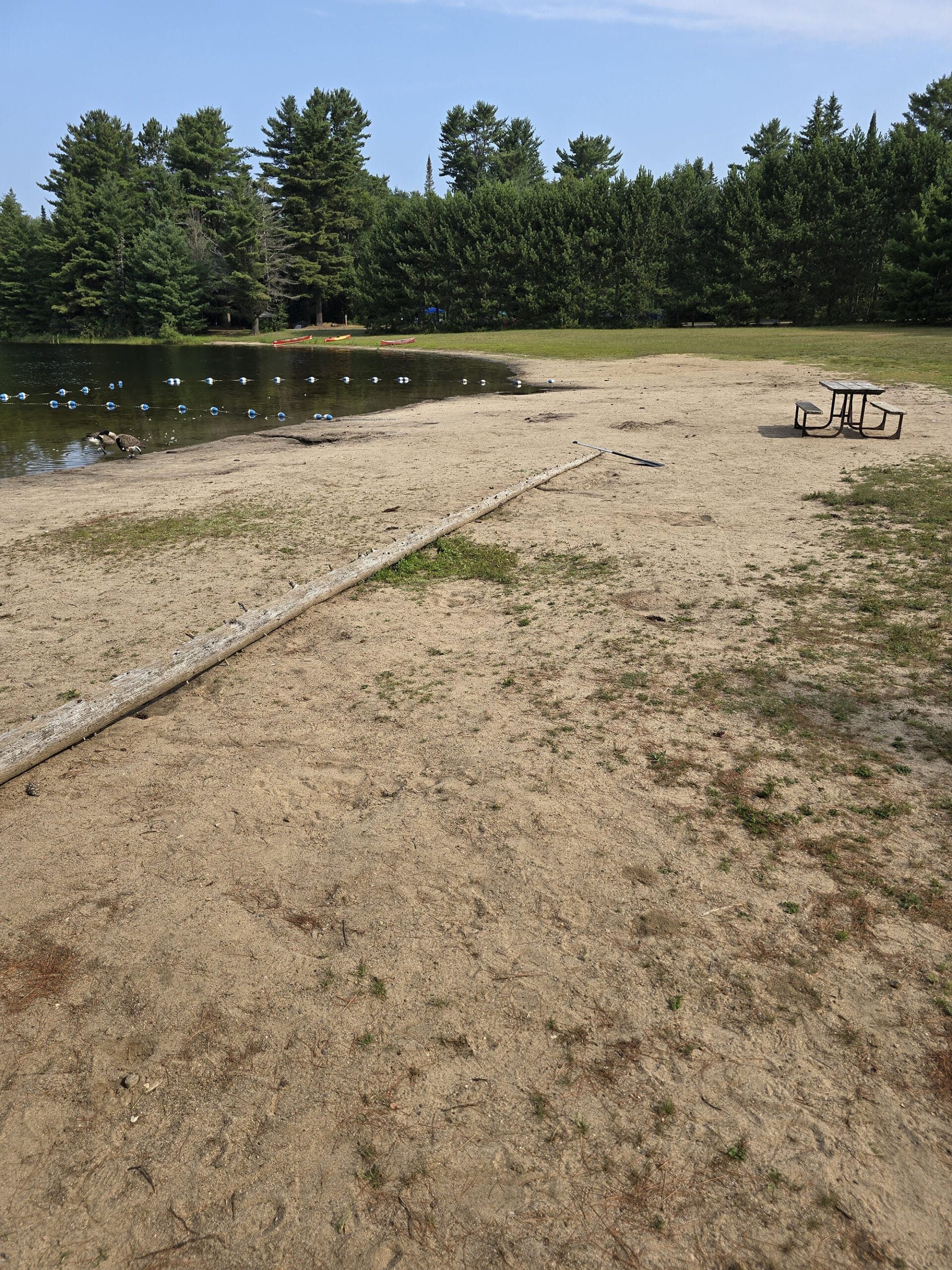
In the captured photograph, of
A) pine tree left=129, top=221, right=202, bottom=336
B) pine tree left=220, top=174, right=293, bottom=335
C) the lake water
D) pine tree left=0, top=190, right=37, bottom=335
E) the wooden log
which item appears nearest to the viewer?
the wooden log

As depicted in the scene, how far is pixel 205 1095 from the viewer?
2975 millimetres

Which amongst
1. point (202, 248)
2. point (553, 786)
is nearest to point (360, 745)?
point (553, 786)

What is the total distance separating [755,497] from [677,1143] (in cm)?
926

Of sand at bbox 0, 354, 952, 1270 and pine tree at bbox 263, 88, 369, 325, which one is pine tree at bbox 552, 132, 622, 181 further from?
sand at bbox 0, 354, 952, 1270

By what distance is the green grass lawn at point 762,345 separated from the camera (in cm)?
2548

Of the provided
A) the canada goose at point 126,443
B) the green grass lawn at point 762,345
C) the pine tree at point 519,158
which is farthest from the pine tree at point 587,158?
the canada goose at point 126,443

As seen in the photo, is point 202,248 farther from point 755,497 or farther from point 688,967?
point 688,967

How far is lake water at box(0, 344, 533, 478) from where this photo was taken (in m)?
19.8

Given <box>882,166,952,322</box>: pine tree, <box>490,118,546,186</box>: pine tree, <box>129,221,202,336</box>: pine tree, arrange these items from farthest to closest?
<box>490,118,546,186</box>: pine tree, <box>129,221,202,336</box>: pine tree, <box>882,166,952,322</box>: pine tree

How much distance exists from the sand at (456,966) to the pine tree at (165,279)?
205ft

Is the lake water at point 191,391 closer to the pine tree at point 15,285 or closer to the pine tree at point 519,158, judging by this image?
the pine tree at point 15,285

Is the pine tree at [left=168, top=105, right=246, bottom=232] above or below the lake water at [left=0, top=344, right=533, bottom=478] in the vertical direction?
above

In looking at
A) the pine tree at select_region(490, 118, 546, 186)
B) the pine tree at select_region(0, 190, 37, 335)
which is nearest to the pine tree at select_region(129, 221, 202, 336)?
the pine tree at select_region(0, 190, 37, 335)

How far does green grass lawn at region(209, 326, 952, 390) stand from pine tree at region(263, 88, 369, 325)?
35.3 ft
